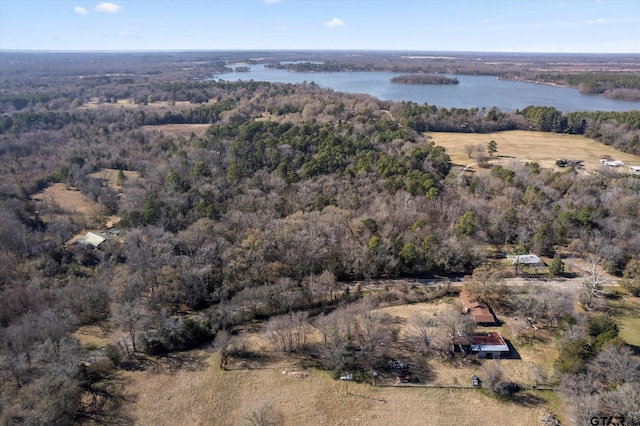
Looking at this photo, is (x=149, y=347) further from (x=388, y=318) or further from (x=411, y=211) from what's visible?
(x=411, y=211)

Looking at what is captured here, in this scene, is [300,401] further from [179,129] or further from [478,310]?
[179,129]

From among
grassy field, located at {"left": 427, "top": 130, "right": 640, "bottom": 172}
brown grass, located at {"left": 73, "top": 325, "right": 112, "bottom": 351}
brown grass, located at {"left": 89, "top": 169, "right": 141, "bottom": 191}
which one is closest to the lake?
grassy field, located at {"left": 427, "top": 130, "right": 640, "bottom": 172}

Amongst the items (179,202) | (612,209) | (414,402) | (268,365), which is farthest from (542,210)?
(179,202)

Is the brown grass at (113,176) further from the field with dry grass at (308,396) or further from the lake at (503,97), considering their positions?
the lake at (503,97)

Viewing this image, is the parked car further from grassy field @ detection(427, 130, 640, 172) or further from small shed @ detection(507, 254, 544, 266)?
grassy field @ detection(427, 130, 640, 172)

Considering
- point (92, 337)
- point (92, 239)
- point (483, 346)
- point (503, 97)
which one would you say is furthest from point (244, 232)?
point (503, 97)

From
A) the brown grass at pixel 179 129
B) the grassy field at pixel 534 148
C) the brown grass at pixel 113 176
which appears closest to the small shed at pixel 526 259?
the grassy field at pixel 534 148
